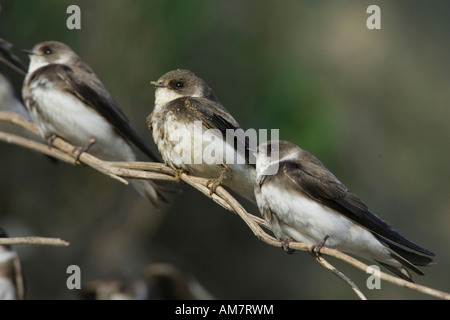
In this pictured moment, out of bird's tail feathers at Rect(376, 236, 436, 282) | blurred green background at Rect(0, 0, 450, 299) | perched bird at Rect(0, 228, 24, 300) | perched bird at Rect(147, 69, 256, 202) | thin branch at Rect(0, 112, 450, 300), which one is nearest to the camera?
thin branch at Rect(0, 112, 450, 300)

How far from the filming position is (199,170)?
2.76 m

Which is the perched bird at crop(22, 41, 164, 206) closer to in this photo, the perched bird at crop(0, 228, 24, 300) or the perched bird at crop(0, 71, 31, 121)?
the perched bird at crop(0, 228, 24, 300)

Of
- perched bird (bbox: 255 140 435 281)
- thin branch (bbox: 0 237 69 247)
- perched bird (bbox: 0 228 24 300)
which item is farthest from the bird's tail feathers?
perched bird (bbox: 0 228 24 300)

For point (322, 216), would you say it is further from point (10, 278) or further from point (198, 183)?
point (10, 278)

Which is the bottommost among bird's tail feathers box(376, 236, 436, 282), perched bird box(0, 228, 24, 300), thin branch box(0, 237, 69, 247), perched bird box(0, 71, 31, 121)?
perched bird box(0, 228, 24, 300)

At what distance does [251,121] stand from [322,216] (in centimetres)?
218

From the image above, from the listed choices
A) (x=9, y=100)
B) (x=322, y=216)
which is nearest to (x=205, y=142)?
(x=322, y=216)

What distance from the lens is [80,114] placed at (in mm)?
3473

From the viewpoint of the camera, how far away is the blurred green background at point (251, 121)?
4.52 meters

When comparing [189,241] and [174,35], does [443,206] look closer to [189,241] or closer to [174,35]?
[189,241]

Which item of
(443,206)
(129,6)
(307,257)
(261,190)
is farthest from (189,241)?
(261,190)

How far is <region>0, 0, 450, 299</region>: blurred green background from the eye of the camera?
4.52 metres

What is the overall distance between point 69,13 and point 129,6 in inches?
14.5

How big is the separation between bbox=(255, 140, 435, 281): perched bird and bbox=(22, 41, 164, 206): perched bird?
934 mm
